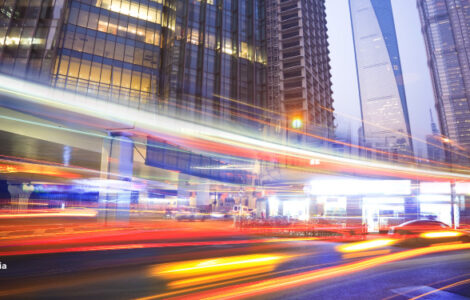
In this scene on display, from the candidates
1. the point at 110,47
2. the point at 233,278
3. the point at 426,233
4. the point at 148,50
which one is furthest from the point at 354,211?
the point at 110,47

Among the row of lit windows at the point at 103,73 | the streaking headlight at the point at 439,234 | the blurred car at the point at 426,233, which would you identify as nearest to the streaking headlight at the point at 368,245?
the blurred car at the point at 426,233

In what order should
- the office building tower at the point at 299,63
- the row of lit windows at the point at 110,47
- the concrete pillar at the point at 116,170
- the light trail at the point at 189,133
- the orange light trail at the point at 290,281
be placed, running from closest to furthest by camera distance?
the orange light trail at the point at 290,281 < the light trail at the point at 189,133 < the concrete pillar at the point at 116,170 < the row of lit windows at the point at 110,47 < the office building tower at the point at 299,63

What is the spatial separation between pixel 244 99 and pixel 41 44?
24766 mm

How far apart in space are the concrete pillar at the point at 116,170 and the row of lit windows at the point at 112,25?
16.6 metres

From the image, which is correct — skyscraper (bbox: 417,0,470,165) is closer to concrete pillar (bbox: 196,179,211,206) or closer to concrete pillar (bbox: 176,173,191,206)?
concrete pillar (bbox: 196,179,211,206)

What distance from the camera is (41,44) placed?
86.8 feet

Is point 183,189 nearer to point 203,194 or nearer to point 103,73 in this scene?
point 203,194

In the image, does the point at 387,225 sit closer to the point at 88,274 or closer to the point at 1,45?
the point at 88,274

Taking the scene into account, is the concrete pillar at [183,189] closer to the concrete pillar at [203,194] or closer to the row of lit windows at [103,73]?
the concrete pillar at [203,194]

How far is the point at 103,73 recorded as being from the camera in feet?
96.0

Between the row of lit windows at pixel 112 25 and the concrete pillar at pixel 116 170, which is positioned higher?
the row of lit windows at pixel 112 25

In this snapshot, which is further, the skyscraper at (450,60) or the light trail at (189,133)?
the skyscraper at (450,60)

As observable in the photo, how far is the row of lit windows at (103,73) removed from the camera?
91.1ft

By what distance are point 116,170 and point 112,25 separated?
63.4 ft
